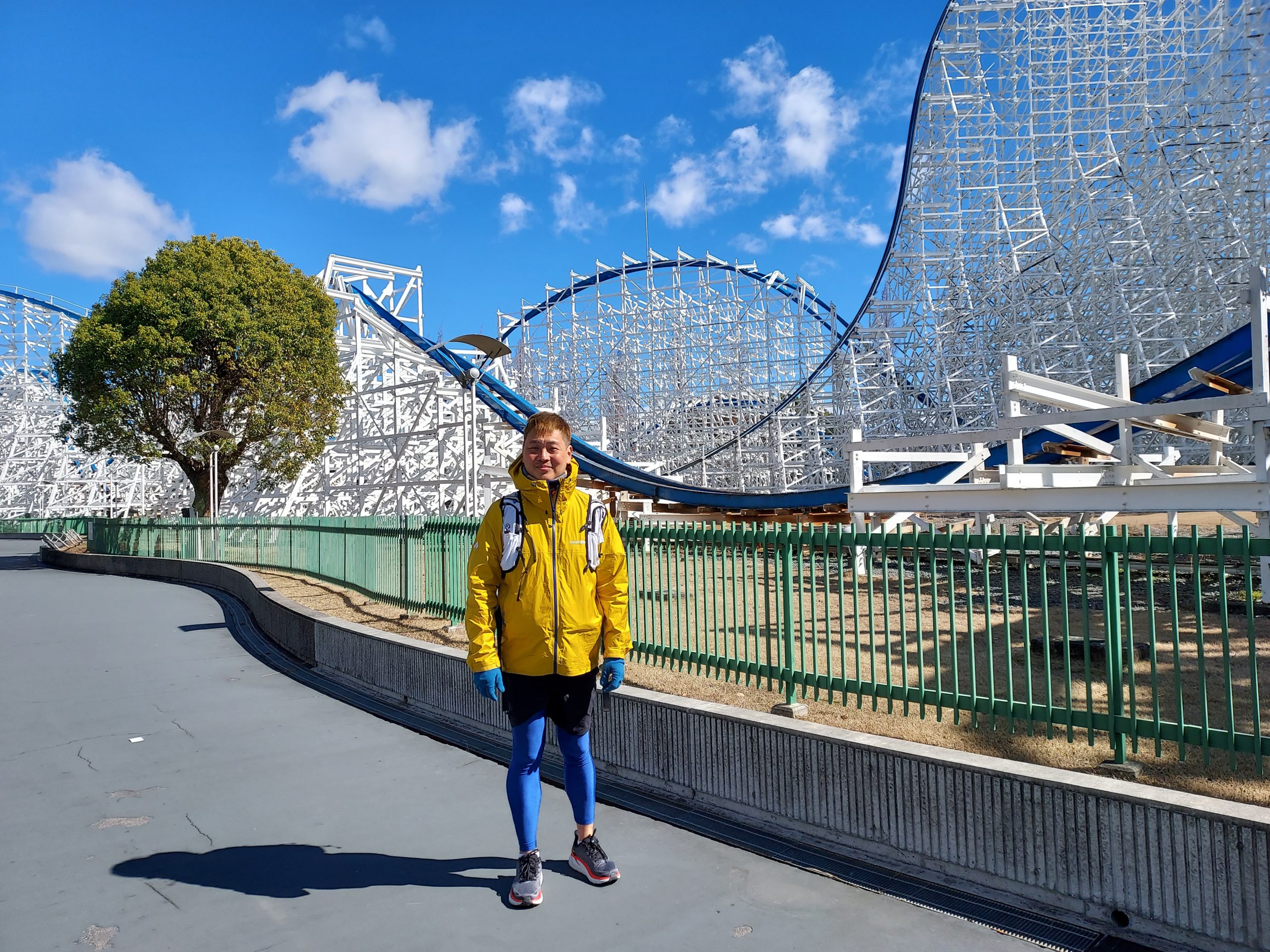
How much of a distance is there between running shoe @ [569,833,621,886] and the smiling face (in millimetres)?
1253

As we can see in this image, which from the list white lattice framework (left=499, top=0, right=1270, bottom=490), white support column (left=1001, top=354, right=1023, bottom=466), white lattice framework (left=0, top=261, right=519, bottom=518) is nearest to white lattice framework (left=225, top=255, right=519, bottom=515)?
white lattice framework (left=0, top=261, right=519, bottom=518)

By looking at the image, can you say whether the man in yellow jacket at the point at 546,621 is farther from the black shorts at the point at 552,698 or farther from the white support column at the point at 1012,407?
the white support column at the point at 1012,407

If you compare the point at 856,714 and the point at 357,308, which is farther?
the point at 357,308

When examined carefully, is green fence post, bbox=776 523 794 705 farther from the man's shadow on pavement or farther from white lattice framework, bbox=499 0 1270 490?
white lattice framework, bbox=499 0 1270 490

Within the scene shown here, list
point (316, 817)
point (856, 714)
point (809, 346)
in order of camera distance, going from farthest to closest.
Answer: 1. point (809, 346)
2. point (856, 714)
3. point (316, 817)

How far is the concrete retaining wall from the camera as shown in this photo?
7.67ft

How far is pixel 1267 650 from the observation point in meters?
5.64

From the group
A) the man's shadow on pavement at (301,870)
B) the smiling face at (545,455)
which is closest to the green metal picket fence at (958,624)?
the smiling face at (545,455)

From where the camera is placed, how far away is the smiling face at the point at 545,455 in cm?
292

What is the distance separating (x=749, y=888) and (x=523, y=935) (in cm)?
77

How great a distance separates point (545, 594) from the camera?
9.34 ft

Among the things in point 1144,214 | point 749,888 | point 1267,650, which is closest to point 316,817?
point 749,888

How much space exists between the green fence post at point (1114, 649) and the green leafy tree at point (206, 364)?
1980 centimetres

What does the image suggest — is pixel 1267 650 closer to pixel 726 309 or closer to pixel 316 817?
pixel 316 817
